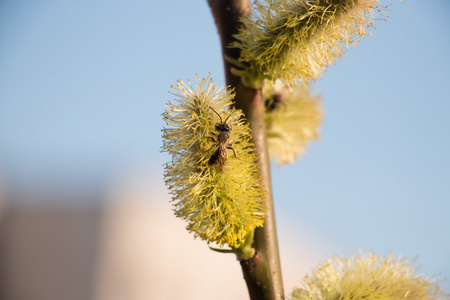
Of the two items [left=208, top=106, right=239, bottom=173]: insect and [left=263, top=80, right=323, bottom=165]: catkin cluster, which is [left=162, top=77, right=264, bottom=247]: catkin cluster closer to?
[left=208, top=106, right=239, bottom=173]: insect

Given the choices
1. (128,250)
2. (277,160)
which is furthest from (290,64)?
(128,250)

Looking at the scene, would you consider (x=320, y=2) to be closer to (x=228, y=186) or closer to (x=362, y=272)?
(x=228, y=186)

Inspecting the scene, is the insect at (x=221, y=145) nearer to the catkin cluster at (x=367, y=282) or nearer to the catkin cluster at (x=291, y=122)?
the catkin cluster at (x=367, y=282)

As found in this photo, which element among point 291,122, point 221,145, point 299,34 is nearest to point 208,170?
point 221,145

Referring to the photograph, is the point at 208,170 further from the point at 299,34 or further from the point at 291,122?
the point at 291,122

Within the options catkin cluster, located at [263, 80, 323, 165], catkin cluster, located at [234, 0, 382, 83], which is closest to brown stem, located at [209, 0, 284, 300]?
catkin cluster, located at [234, 0, 382, 83]
